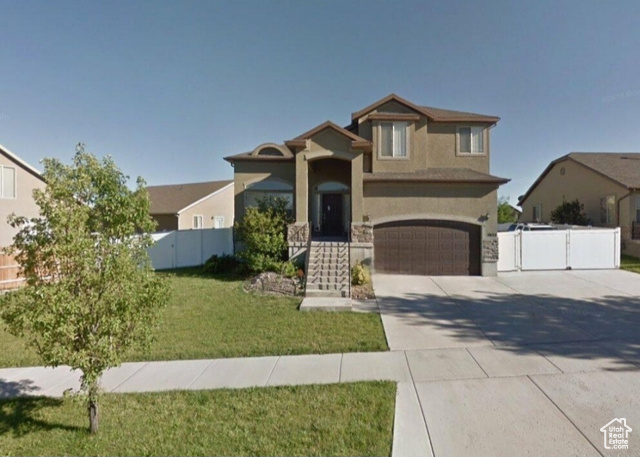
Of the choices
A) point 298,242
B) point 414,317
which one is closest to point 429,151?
point 298,242

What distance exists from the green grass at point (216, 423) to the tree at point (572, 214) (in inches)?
971

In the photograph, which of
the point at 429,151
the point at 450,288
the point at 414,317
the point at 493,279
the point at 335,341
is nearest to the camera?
the point at 335,341

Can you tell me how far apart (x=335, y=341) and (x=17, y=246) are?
504 centimetres

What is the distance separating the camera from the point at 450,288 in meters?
11.0

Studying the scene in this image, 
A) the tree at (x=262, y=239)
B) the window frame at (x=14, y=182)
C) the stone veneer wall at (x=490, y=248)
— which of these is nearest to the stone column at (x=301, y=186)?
the tree at (x=262, y=239)

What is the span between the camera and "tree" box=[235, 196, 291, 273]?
1217cm

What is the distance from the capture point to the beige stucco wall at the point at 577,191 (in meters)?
19.5

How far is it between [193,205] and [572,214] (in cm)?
3018

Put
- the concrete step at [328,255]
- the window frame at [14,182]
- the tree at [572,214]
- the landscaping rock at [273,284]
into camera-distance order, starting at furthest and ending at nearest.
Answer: the tree at [572,214], the window frame at [14,182], the concrete step at [328,255], the landscaping rock at [273,284]

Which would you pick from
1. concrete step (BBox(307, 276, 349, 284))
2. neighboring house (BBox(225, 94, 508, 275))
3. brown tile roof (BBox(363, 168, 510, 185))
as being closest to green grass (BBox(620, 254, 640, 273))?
neighboring house (BBox(225, 94, 508, 275))

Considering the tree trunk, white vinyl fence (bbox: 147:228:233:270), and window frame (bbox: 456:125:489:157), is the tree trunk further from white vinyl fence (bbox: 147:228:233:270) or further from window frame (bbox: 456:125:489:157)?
window frame (bbox: 456:125:489:157)

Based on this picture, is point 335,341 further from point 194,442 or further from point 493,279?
point 493,279

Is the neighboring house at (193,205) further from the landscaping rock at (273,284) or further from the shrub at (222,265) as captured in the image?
the landscaping rock at (273,284)

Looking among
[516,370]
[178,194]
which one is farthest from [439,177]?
[178,194]
